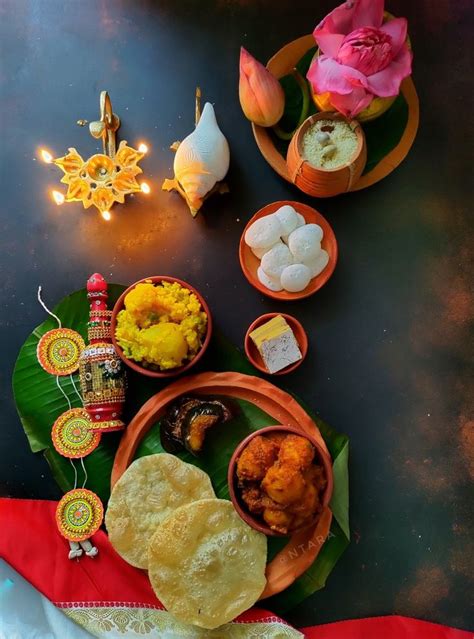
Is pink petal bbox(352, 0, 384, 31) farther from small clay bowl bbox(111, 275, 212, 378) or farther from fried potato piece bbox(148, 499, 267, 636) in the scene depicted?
fried potato piece bbox(148, 499, 267, 636)

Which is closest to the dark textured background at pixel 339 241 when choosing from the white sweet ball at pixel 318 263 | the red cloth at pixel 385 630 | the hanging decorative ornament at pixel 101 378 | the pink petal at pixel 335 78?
the red cloth at pixel 385 630

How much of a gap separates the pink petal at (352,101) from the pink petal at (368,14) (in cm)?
21

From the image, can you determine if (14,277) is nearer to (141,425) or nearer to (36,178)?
(36,178)

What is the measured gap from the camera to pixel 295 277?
1.76 m

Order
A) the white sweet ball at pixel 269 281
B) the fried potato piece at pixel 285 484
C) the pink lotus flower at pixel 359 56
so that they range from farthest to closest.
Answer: the white sweet ball at pixel 269 281, the pink lotus flower at pixel 359 56, the fried potato piece at pixel 285 484

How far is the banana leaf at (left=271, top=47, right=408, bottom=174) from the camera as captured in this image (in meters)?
1.87

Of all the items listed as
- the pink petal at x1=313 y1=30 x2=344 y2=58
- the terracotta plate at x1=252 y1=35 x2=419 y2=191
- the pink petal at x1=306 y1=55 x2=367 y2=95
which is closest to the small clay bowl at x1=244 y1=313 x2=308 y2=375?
the terracotta plate at x1=252 y1=35 x2=419 y2=191

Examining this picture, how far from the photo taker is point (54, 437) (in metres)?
1.80

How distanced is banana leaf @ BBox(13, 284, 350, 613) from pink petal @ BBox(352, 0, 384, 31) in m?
1.04

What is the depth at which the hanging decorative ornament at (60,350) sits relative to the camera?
1.85 meters

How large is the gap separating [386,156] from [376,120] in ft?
0.39

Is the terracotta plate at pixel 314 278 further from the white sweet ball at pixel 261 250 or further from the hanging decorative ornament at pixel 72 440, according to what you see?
the hanging decorative ornament at pixel 72 440

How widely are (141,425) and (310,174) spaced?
3.09 feet

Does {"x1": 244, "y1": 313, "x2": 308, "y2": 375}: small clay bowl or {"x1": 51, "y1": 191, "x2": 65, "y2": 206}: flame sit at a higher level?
{"x1": 51, "y1": 191, "x2": 65, "y2": 206}: flame
